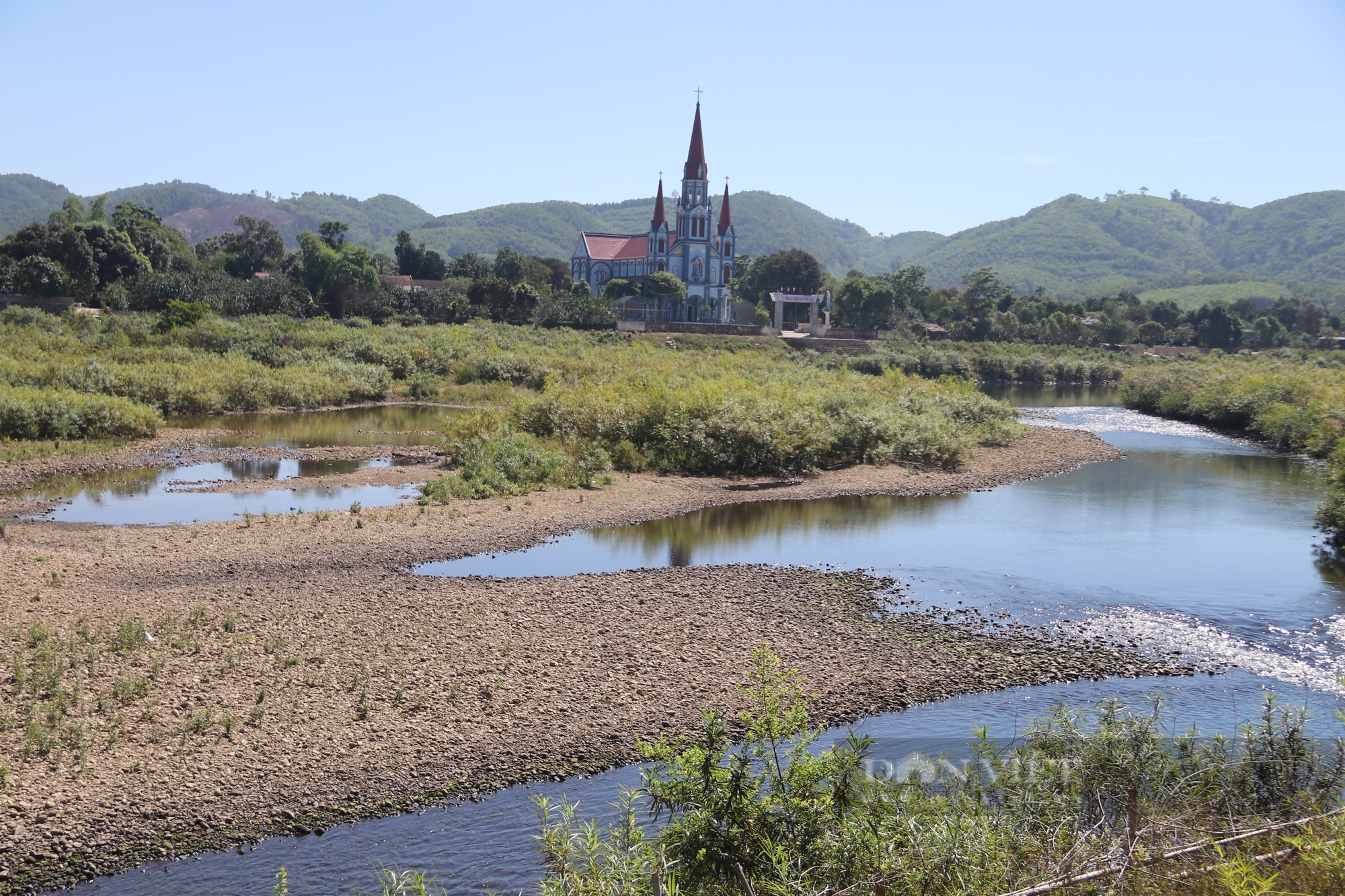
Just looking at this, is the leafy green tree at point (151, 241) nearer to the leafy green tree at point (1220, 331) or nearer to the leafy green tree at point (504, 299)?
the leafy green tree at point (504, 299)

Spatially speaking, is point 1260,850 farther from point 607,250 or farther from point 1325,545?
point 607,250

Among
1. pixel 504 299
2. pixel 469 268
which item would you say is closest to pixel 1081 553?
pixel 504 299

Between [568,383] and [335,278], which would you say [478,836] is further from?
[335,278]

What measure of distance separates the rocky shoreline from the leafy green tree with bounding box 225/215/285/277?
74251mm

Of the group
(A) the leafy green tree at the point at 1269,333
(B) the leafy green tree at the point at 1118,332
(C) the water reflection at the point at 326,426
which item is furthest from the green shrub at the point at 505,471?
(A) the leafy green tree at the point at 1269,333

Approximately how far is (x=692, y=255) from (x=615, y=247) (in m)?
14.6

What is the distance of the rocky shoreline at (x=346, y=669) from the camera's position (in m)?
8.13

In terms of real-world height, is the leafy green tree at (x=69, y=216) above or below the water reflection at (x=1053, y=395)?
above

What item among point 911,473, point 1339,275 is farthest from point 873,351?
point 1339,275

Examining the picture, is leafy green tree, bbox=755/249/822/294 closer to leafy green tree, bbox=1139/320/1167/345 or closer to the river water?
leafy green tree, bbox=1139/320/1167/345

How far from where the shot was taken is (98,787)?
8055 mm

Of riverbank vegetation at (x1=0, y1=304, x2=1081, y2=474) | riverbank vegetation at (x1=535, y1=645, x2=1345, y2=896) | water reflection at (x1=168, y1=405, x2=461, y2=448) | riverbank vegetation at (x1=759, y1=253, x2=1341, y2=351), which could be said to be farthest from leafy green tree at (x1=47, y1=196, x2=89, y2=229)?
riverbank vegetation at (x1=535, y1=645, x2=1345, y2=896)

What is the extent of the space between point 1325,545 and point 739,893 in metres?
18.5

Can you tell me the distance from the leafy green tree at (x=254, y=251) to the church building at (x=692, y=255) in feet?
104
